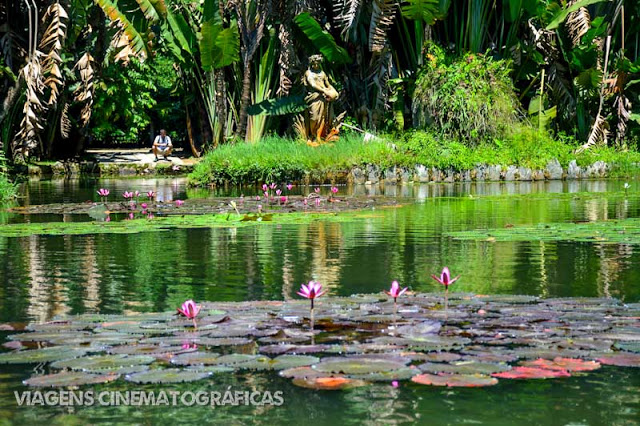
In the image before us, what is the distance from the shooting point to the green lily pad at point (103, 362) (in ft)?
16.9

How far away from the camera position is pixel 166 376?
4914 millimetres

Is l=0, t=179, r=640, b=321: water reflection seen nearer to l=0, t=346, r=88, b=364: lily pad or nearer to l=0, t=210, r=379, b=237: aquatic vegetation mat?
l=0, t=210, r=379, b=237: aquatic vegetation mat

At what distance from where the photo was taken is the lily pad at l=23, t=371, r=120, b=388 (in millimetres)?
4879

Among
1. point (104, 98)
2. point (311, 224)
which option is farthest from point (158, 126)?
point (311, 224)

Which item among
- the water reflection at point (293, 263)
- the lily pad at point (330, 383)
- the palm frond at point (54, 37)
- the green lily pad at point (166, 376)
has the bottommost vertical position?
the lily pad at point (330, 383)

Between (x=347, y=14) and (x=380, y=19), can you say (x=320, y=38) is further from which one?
(x=380, y=19)

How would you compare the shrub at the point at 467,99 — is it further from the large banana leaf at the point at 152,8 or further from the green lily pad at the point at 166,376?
the green lily pad at the point at 166,376

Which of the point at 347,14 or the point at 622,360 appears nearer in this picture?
the point at 622,360

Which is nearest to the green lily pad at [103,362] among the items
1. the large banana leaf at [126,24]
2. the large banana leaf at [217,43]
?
the large banana leaf at [126,24]

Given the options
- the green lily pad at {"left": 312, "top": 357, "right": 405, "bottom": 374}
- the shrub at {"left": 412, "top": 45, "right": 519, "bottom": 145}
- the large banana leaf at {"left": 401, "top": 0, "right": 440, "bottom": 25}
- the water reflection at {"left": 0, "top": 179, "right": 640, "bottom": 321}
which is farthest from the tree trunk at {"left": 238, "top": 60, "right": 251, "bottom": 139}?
the green lily pad at {"left": 312, "top": 357, "right": 405, "bottom": 374}

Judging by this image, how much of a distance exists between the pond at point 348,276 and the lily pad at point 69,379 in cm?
10

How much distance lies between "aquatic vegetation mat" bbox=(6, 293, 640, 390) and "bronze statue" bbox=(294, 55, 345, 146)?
852 inches

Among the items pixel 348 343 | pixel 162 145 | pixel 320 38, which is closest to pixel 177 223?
pixel 348 343

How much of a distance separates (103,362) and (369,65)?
2648 centimetres
